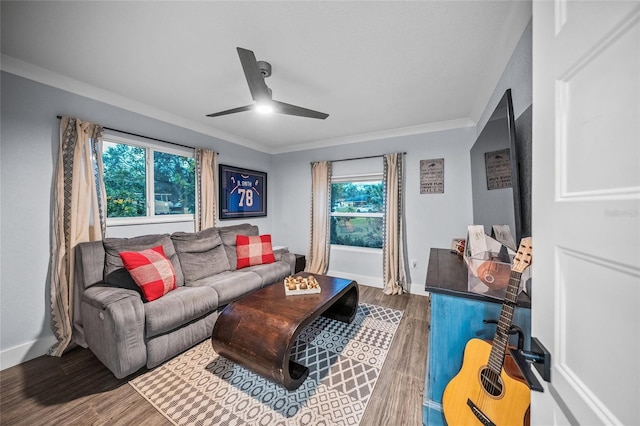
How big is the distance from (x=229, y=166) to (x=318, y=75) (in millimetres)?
2220

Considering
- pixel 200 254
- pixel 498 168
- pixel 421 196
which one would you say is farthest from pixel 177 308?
pixel 421 196

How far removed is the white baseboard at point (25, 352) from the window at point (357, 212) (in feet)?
11.3

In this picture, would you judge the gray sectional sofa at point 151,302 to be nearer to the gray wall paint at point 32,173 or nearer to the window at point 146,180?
the gray wall paint at point 32,173

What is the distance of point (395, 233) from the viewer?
3.39 m

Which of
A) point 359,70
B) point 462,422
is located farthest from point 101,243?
point 462,422

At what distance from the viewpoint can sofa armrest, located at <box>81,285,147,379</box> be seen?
162 cm

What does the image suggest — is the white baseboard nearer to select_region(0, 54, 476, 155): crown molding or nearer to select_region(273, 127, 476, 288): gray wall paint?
select_region(0, 54, 476, 155): crown molding

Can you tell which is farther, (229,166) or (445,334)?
(229,166)

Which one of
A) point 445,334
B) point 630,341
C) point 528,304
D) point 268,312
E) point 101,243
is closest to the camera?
point 630,341

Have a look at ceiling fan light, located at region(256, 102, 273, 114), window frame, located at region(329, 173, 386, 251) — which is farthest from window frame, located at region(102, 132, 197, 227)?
window frame, located at region(329, 173, 386, 251)

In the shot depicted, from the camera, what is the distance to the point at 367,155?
3703 mm

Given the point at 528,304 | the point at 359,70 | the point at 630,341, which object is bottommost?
the point at 528,304

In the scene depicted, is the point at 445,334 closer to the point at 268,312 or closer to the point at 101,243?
the point at 268,312

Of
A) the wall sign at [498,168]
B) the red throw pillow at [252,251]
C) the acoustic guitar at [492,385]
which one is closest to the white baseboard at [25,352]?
the red throw pillow at [252,251]
